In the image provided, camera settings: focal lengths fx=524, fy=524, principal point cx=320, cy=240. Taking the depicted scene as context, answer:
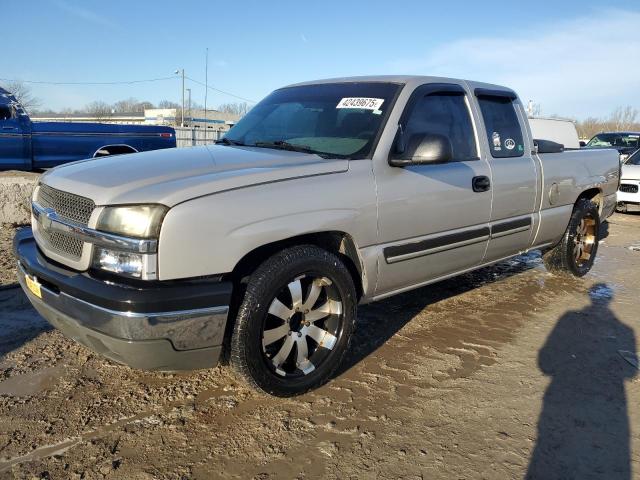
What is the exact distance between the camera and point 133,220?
8.04 ft

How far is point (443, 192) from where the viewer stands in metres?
3.61

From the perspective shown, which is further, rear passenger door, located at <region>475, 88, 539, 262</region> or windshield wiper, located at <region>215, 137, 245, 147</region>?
rear passenger door, located at <region>475, 88, 539, 262</region>

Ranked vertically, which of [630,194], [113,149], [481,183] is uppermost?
[481,183]

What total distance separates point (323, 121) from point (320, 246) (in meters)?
1.06

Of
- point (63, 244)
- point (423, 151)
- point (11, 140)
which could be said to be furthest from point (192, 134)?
point (63, 244)

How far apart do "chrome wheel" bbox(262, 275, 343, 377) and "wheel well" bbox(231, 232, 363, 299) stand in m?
0.20

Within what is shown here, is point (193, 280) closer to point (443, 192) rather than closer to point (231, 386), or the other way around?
point (231, 386)

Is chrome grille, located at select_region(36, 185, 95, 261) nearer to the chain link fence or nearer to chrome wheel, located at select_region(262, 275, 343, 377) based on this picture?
chrome wheel, located at select_region(262, 275, 343, 377)

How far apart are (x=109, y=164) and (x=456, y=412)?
96.5 inches

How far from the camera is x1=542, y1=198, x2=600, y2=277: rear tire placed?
5.43 meters

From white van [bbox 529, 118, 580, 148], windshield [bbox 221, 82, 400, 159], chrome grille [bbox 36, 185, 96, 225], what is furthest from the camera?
white van [bbox 529, 118, 580, 148]

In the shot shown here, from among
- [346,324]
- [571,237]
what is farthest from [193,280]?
[571,237]

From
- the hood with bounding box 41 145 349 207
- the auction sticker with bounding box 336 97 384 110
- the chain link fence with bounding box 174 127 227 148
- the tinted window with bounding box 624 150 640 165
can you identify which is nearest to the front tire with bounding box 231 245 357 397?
the hood with bounding box 41 145 349 207

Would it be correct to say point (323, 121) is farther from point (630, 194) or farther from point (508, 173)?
point (630, 194)
